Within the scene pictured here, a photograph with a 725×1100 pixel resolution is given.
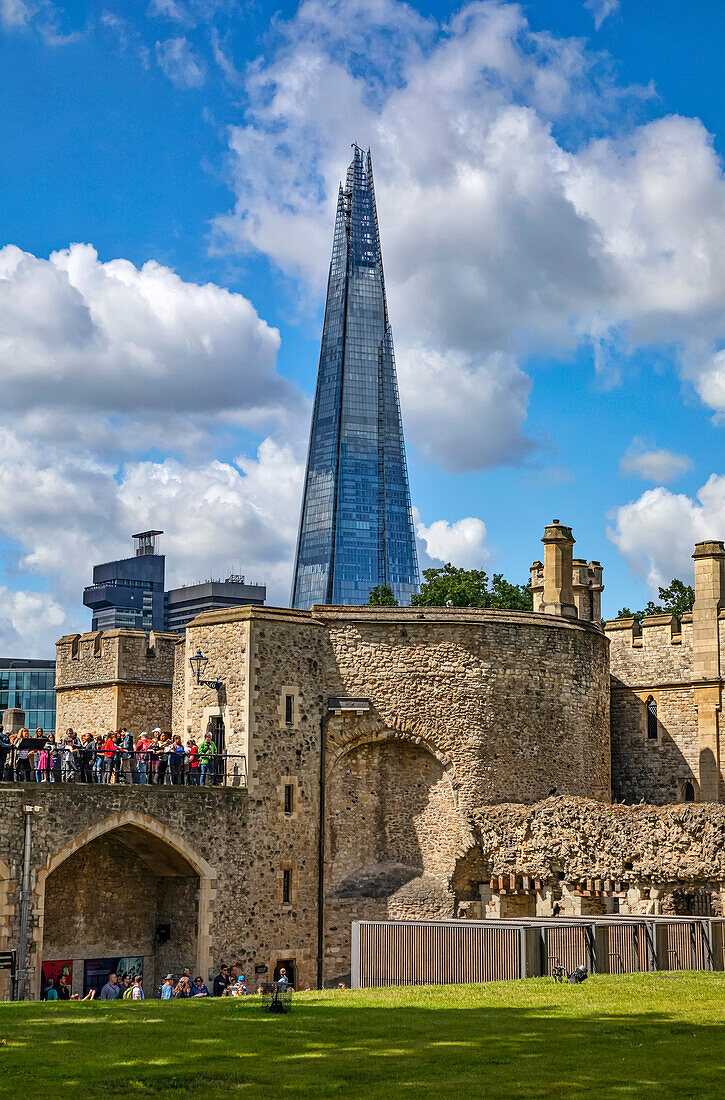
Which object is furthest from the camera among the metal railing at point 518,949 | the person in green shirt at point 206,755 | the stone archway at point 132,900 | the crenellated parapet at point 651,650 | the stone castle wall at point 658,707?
the crenellated parapet at point 651,650

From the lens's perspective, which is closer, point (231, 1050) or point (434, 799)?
point (231, 1050)

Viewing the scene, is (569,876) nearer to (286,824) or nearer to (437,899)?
(437,899)

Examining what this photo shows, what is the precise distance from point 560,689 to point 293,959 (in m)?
11.0

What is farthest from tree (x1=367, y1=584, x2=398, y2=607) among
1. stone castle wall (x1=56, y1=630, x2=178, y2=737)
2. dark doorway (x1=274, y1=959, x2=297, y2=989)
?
dark doorway (x1=274, y1=959, x2=297, y2=989)

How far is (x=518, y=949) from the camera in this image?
27.3 m

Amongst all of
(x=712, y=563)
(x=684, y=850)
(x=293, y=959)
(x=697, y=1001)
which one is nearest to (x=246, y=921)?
(x=293, y=959)

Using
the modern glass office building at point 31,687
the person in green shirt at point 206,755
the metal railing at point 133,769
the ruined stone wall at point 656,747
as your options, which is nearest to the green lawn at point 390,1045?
the metal railing at point 133,769

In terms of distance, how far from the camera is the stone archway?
34719 millimetres

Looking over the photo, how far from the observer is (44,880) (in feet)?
105

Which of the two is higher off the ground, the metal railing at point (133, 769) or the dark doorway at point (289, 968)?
the metal railing at point (133, 769)

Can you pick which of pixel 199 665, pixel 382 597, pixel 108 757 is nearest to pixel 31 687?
pixel 382 597

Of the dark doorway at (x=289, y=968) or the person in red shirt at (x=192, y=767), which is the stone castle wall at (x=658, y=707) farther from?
the person in red shirt at (x=192, y=767)

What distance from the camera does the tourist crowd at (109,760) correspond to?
108 ft

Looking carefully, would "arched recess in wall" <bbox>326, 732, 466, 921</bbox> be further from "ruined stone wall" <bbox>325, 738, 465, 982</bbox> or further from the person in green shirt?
the person in green shirt
